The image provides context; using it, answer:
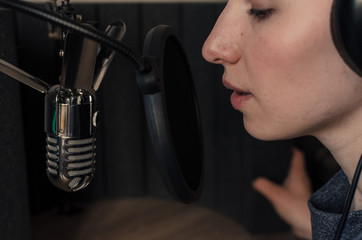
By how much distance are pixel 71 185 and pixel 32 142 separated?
29.1 inches

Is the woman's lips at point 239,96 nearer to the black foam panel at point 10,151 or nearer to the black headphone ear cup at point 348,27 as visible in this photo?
the black headphone ear cup at point 348,27

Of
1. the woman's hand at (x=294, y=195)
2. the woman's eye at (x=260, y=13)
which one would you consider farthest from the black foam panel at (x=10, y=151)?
the woman's hand at (x=294, y=195)

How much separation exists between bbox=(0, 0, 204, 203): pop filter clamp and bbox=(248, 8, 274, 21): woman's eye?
0.08m

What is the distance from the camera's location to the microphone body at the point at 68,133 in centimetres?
35

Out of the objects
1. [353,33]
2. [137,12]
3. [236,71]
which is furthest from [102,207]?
[353,33]

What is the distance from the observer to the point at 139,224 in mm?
845

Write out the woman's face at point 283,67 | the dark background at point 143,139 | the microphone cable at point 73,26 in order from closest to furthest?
the microphone cable at point 73,26, the woman's face at point 283,67, the dark background at point 143,139

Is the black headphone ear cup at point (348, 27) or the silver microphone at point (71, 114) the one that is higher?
the black headphone ear cup at point (348, 27)

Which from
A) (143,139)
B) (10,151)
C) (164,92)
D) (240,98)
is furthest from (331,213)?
(143,139)

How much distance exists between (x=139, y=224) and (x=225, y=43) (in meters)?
0.49

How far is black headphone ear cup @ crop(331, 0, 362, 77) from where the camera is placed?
372 millimetres

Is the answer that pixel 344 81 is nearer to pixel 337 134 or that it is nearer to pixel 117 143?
pixel 337 134

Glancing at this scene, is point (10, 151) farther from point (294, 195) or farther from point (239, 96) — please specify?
point (294, 195)

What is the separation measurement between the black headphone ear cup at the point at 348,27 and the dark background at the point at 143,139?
0.66 metres
